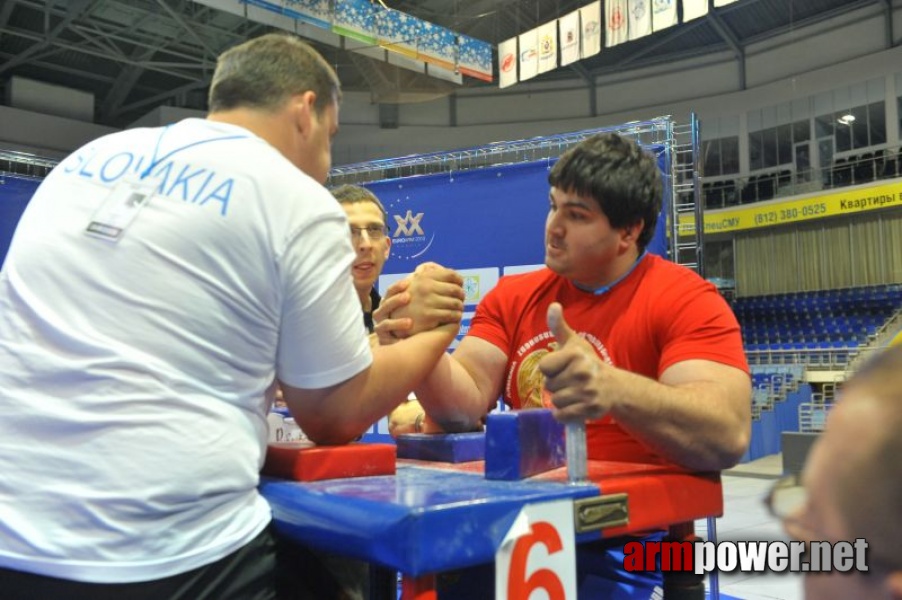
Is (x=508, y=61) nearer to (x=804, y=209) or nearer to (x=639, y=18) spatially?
(x=639, y=18)

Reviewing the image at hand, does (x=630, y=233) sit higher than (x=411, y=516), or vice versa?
(x=630, y=233)

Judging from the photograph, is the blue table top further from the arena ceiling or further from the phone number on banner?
the phone number on banner

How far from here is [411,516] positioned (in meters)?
0.73

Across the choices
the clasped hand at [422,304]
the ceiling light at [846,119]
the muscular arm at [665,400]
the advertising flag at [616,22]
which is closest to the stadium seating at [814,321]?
the ceiling light at [846,119]

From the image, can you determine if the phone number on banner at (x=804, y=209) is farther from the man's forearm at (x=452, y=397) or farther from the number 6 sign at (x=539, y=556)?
the number 6 sign at (x=539, y=556)

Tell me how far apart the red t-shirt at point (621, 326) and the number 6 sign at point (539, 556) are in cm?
60

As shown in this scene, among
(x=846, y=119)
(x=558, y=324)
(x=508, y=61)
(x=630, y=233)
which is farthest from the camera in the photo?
(x=846, y=119)

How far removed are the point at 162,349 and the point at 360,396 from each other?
27 cm

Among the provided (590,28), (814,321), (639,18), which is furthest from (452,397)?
(814,321)

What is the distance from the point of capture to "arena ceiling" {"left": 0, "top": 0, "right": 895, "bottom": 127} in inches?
439

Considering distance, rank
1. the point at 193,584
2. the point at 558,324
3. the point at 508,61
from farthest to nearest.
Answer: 1. the point at 508,61
2. the point at 558,324
3. the point at 193,584

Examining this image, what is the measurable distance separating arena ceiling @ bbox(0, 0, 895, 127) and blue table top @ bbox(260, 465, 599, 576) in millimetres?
8775

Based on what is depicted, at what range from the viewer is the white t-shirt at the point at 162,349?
0.84 meters

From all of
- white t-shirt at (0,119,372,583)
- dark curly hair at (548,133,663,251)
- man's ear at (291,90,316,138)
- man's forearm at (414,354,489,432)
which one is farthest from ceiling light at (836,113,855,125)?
white t-shirt at (0,119,372,583)
